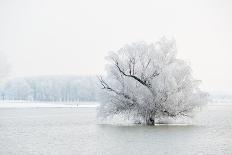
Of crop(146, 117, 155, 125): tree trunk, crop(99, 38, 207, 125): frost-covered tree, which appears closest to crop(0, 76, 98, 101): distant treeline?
crop(99, 38, 207, 125): frost-covered tree

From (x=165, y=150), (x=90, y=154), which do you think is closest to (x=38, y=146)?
(x=90, y=154)

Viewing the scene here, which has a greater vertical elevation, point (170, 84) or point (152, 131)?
point (170, 84)

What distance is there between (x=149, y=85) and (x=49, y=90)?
430ft

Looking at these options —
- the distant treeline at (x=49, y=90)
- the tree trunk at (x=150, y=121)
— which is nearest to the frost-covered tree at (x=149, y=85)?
the tree trunk at (x=150, y=121)

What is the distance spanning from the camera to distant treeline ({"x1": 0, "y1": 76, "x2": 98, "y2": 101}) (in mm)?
170125

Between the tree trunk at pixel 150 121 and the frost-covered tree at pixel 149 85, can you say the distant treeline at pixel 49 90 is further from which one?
the tree trunk at pixel 150 121

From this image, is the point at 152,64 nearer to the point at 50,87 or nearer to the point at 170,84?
the point at 170,84

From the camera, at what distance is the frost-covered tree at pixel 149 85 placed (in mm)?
47312

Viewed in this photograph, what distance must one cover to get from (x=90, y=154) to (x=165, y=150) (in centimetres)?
490

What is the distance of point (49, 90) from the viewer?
176m

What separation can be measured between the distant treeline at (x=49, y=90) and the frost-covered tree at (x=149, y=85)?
397 feet

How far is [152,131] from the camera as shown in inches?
1630

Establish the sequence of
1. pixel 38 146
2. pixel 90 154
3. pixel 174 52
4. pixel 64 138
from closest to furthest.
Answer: pixel 90 154, pixel 38 146, pixel 64 138, pixel 174 52

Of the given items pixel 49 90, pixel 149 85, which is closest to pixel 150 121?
pixel 149 85
